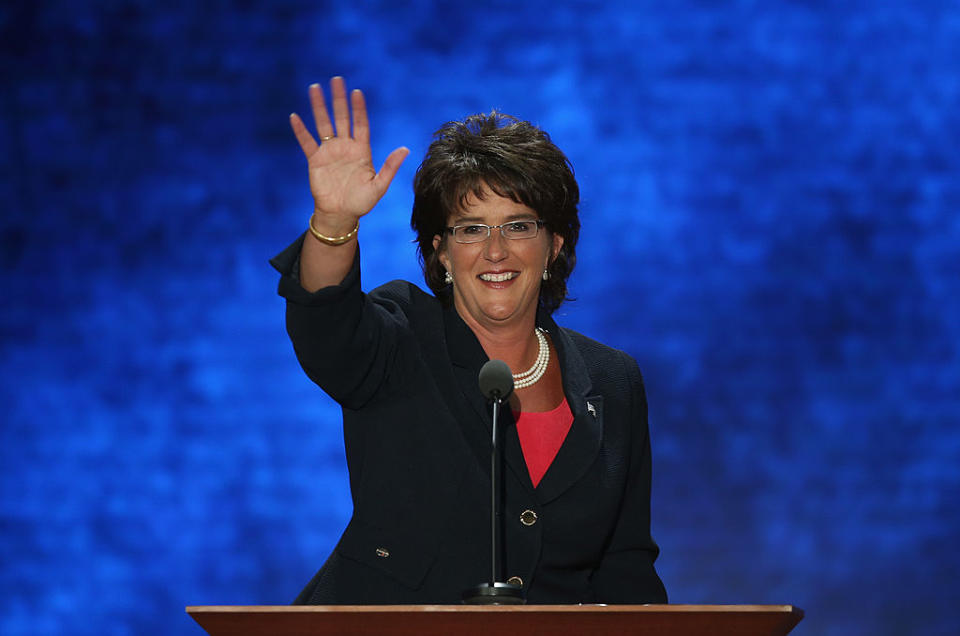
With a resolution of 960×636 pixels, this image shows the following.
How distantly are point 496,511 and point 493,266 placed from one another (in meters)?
0.68

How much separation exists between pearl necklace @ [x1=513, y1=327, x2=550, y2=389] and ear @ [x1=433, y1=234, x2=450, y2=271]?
0.27 metres

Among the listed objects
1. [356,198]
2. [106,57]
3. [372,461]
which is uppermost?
[106,57]

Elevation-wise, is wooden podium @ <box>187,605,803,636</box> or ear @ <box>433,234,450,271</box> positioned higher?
ear @ <box>433,234,450,271</box>

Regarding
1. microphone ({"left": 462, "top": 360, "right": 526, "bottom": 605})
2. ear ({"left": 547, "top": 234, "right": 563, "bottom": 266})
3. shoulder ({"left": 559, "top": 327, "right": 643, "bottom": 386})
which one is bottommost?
microphone ({"left": 462, "top": 360, "right": 526, "bottom": 605})

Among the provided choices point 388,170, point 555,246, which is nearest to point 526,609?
point 388,170

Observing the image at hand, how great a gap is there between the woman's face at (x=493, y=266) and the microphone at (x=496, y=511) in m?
0.51

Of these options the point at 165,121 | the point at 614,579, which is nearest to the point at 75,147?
the point at 165,121

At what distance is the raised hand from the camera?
5.39 ft

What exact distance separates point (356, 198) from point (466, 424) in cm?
50

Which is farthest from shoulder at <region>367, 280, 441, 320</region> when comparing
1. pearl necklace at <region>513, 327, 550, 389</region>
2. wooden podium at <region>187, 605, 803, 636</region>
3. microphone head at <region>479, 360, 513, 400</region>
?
wooden podium at <region>187, 605, 803, 636</region>

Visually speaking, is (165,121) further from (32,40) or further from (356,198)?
(356,198)

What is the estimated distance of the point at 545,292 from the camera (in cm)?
241

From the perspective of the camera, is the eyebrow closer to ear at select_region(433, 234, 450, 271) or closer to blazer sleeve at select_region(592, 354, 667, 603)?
ear at select_region(433, 234, 450, 271)

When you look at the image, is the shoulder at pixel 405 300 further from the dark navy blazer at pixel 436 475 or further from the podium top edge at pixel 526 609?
the podium top edge at pixel 526 609
